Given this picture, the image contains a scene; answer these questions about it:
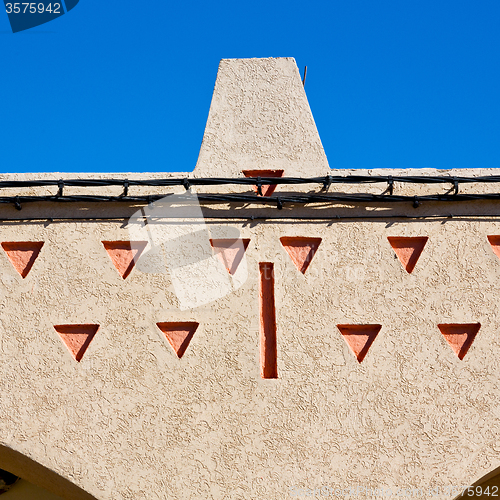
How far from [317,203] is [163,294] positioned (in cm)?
129

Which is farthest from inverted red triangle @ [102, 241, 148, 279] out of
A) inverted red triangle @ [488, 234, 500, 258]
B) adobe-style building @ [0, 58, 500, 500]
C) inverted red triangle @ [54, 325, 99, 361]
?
inverted red triangle @ [488, 234, 500, 258]

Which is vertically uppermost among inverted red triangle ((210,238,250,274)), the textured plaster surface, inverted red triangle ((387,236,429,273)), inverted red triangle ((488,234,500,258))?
the textured plaster surface

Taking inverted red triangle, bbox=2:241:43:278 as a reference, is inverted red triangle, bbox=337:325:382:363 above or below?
below

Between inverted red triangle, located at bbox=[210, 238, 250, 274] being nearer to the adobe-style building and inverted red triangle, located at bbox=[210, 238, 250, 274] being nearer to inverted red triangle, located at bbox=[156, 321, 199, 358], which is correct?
the adobe-style building

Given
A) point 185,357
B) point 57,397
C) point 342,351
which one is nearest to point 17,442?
point 57,397

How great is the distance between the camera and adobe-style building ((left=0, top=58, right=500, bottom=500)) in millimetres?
3832

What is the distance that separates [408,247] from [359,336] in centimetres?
75

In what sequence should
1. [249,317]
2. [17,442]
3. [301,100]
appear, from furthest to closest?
1. [301,100]
2. [249,317]
3. [17,442]

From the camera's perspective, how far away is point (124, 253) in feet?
13.8

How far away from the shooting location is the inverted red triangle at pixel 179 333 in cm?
404

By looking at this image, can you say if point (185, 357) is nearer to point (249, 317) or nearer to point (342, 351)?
point (249, 317)

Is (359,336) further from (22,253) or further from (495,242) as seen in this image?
(22,253)

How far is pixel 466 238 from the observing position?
167 inches

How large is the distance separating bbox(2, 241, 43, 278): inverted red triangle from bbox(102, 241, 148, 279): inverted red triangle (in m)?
0.50
